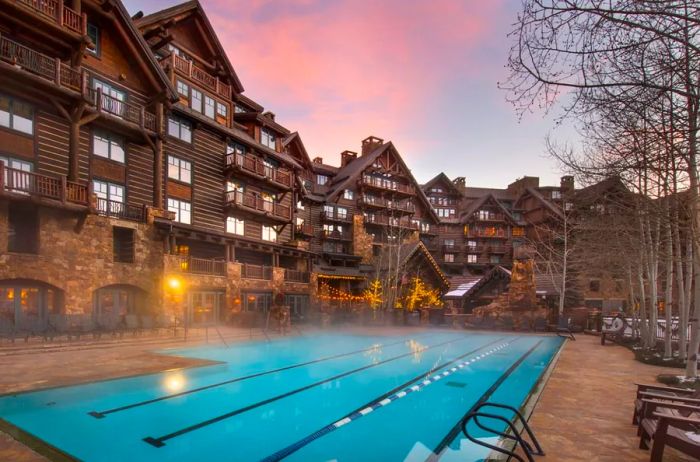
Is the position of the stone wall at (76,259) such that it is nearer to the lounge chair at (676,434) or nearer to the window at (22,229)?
the window at (22,229)

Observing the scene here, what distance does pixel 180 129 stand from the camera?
3017 centimetres

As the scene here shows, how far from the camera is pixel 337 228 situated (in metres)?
53.2

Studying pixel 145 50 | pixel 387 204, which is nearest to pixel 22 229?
pixel 145 50

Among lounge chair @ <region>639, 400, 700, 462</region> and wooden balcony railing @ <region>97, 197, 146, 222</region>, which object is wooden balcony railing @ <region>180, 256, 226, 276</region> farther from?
lounge chair @ <region>639, 400, 700, 462</region>

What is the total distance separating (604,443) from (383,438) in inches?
138

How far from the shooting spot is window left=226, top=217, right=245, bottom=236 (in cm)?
3366

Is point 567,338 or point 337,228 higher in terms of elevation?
point 337,228

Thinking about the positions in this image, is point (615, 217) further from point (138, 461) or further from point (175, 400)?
point (138, 461)

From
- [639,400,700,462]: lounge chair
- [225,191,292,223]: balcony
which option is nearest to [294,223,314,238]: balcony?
[225,191,292,223]: balcony

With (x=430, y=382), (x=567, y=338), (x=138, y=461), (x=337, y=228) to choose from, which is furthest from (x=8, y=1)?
(x=337, y=228)

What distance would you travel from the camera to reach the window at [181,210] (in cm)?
2925

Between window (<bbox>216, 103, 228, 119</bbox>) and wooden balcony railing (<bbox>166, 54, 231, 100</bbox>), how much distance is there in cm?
73

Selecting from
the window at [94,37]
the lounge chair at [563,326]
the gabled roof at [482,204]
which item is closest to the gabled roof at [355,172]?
the gabled roof at [482,204]

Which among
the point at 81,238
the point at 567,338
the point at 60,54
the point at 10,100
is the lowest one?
the point at 567,338
